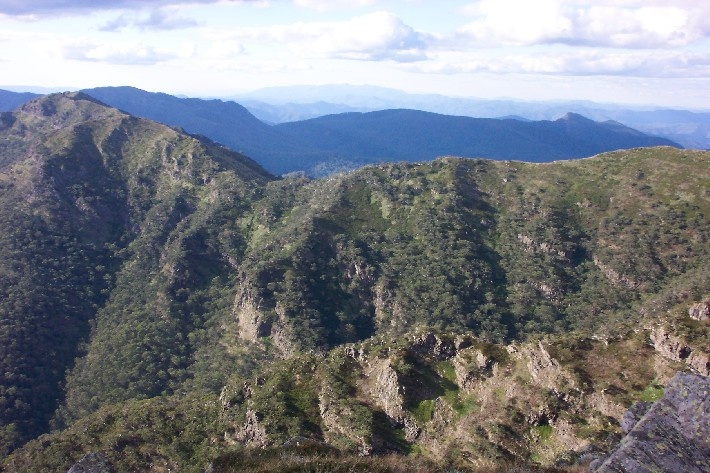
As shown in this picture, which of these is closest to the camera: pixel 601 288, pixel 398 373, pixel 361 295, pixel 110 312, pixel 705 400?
pixel 705 400

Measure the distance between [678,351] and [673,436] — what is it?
3260cm

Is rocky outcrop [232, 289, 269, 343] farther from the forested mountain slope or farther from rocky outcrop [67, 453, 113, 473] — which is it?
rocky outcrop [67, 453, 113, 473]

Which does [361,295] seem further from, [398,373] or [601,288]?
[398,373]

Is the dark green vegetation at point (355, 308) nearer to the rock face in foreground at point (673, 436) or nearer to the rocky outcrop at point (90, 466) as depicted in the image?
the rock face in foreground at point (673, 436)

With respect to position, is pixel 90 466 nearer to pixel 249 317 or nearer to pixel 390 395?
pixel 390 395

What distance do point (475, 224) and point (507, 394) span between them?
10509 cm

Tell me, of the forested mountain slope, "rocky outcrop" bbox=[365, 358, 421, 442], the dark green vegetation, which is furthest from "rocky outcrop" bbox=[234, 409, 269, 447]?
the forested mountain slope

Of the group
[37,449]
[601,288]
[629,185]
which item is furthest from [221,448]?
[629,185]

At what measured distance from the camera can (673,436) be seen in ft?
90.9

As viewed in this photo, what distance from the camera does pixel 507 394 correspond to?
58188mm

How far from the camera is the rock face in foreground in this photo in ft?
82.6

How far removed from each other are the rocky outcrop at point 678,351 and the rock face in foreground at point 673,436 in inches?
1007

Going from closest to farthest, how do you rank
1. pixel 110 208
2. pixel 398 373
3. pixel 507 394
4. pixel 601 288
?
pixel 507 394 → pixel 398 373 → pixel 601 288 → pixel 110 208

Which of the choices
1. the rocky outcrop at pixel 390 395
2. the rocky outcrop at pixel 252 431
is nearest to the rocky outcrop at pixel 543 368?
the rocky outcrop at pixel 390 395
